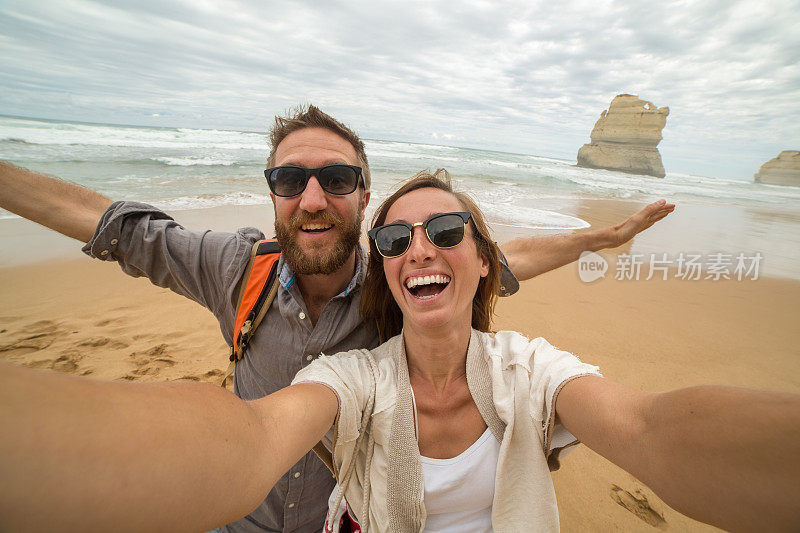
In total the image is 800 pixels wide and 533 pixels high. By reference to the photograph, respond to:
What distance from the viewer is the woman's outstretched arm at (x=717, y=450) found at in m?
0.71

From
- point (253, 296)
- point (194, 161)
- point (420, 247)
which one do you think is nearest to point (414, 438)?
point (420, 247)

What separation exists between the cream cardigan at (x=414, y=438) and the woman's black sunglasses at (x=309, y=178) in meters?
1.11

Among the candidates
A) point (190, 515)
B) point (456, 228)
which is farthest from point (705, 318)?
point (190, 515)

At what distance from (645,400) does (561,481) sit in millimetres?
2153

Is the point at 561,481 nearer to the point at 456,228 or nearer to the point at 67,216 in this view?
the point at 456,228

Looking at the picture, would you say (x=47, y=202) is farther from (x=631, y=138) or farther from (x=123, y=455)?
(x=631, y=138)

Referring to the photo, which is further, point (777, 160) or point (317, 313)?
point (777, 160)

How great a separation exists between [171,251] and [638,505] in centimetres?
365

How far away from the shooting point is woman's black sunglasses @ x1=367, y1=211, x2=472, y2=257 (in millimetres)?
1748

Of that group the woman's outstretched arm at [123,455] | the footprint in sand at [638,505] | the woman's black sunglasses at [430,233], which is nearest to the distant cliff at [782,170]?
the footprint in sand at [638,505]

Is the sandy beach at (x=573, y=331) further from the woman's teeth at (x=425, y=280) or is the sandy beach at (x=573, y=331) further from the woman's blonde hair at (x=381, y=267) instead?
the woman's teeth at (x=425, y=280)

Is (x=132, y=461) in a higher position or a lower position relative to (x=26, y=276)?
higher

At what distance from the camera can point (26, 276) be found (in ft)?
16.8

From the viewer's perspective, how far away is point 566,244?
2.93 m
